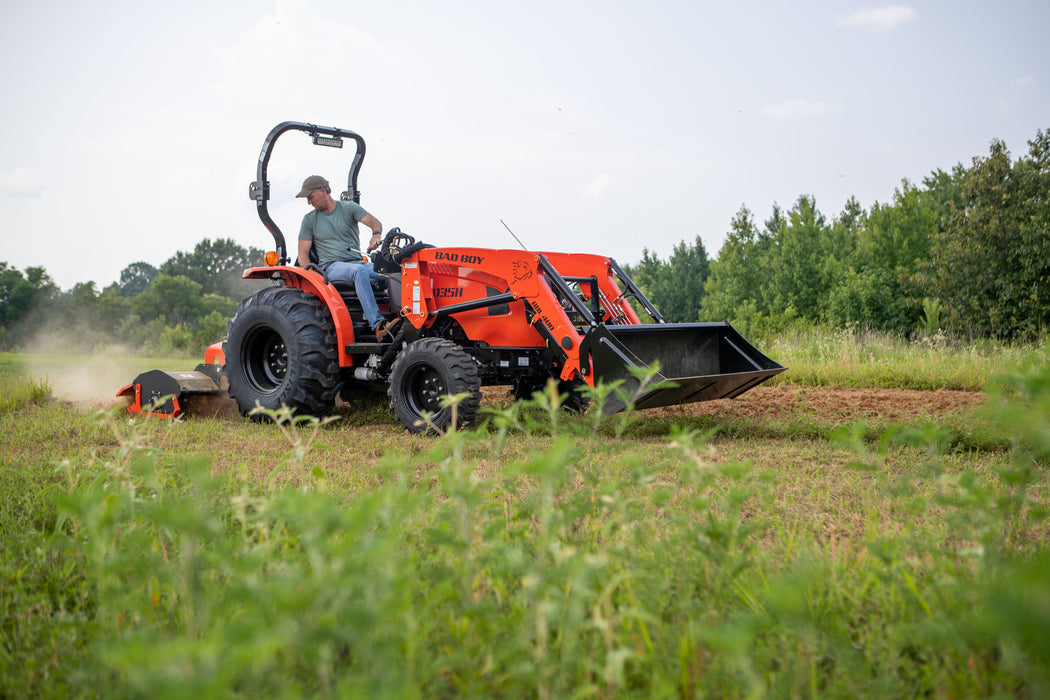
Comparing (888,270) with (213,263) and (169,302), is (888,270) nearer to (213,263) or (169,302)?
(169,302)

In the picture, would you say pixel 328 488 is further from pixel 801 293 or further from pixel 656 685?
pixel 801 293

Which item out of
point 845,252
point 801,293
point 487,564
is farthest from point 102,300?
point 487,564

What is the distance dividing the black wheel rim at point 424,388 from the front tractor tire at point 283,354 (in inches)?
32.5

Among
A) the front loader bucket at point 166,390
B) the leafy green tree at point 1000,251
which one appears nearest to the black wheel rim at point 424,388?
the front loader bucket at point 166,390

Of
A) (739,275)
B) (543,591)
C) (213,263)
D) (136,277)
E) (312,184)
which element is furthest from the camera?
(136,277)

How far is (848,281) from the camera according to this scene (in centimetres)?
3297

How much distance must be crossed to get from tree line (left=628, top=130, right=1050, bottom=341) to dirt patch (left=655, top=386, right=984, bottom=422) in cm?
897

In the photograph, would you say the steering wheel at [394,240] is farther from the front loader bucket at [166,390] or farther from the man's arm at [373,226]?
the front loader bucket at [166,390]

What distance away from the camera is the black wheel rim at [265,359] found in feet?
21.5

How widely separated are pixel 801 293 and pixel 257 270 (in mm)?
35781

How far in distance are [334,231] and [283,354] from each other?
1.21m

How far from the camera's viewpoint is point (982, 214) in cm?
2502

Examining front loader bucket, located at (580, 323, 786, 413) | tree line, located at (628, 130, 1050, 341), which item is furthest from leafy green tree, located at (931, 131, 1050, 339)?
front loader bucket, located at (580, 323, 786, 413)

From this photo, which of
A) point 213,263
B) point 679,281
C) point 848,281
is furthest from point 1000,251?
point 213,263
